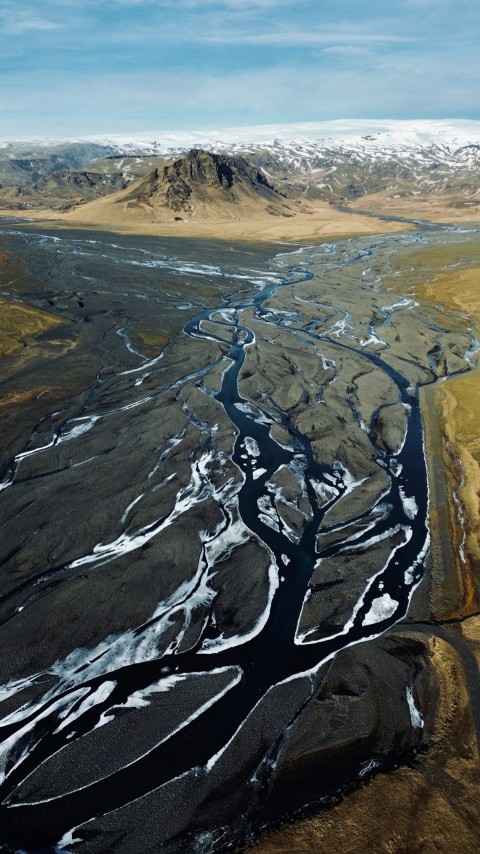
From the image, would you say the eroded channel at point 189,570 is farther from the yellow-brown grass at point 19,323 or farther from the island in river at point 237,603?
the yellow-brown grass at point 19,323

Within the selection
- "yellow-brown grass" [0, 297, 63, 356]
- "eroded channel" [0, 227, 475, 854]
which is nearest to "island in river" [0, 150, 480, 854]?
"eroded channel" [0, 227, 475, 854]

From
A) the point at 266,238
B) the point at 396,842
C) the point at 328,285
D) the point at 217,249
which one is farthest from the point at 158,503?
the point at 266,238

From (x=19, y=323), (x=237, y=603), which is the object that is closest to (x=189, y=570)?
(x=237, y=603)

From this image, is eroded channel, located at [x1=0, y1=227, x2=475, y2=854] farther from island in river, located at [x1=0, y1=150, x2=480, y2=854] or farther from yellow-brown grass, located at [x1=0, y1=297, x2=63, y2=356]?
yellow-brown grass, located at [x1=0, y1=297, x2=63, y2=356]

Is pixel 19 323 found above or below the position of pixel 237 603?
above

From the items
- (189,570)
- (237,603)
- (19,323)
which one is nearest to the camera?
(237,603)

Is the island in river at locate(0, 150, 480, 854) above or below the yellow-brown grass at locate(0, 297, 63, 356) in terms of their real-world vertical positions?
below

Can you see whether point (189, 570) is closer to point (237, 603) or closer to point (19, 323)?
point (237, 603)

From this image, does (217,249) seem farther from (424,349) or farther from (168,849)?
(168,849)
